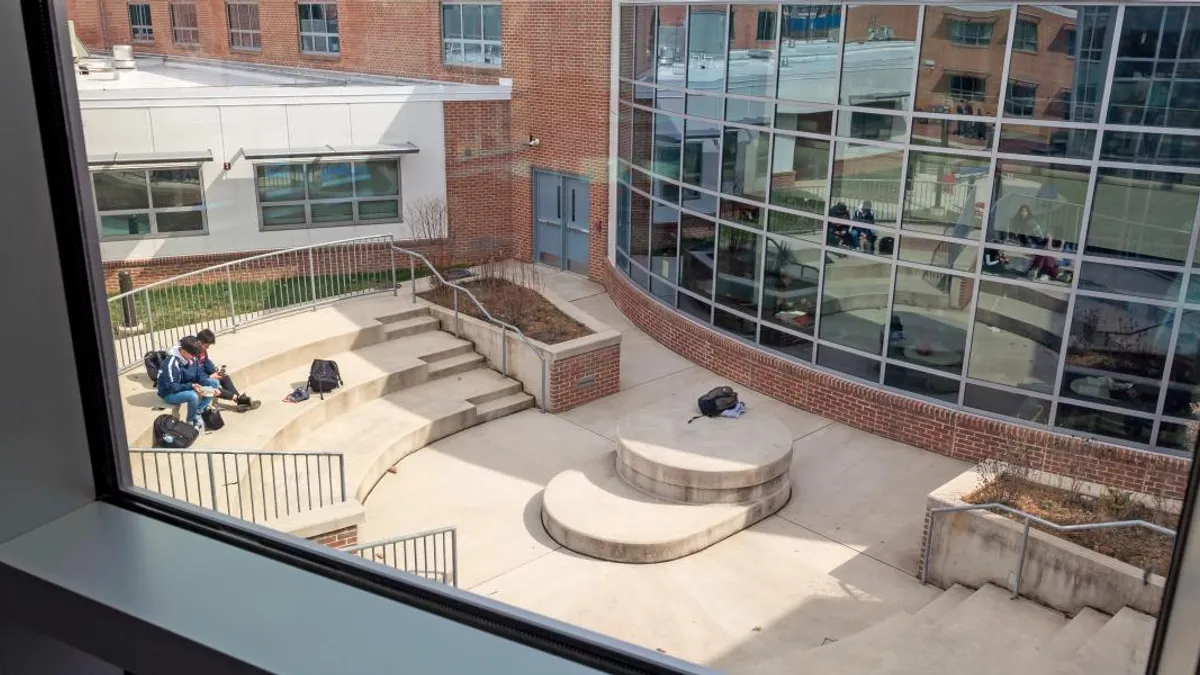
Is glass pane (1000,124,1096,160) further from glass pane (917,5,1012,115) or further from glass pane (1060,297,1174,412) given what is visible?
glass pane (1060,297,1174,412)

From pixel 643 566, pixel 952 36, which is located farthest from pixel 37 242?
pixel 952 36

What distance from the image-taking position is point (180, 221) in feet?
39.3

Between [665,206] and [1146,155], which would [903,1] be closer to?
[1146,155]

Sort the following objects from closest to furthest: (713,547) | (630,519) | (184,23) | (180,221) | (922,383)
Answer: (713,547)
(630,519)
(922,383)
(180,221)
(184,23)

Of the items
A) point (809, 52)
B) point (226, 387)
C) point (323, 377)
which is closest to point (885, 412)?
point (809, 52)

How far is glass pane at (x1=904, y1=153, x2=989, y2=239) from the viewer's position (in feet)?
25.7

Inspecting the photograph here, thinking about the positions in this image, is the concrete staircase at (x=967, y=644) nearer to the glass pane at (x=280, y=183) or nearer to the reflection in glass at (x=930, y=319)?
the reflection in glass at (x=930, y=319)

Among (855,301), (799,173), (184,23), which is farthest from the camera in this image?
(184,23)

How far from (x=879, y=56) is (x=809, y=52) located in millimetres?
766

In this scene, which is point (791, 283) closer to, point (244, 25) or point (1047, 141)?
point (1047, 141)

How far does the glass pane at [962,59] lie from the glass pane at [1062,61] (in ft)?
0.50

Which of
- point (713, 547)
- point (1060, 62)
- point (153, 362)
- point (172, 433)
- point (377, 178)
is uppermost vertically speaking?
point (1060, 62)

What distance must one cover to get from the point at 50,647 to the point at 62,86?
2.46 ft

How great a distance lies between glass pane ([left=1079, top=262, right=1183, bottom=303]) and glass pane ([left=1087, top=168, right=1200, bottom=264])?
0.10m
